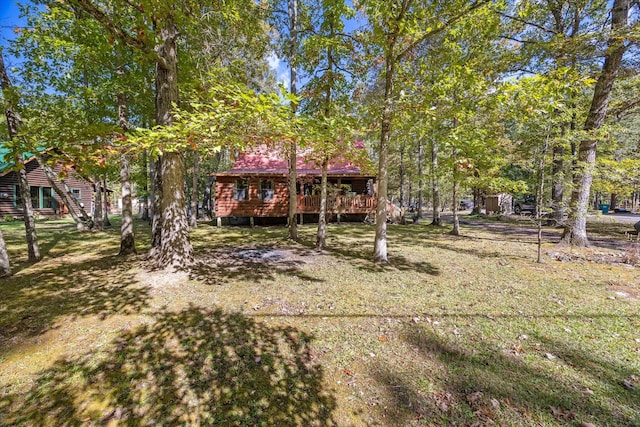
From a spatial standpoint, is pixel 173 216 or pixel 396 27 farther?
pixel 173 216

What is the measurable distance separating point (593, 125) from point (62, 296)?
1459 centimetres

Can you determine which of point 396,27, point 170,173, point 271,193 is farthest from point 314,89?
point 271,193

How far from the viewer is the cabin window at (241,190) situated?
639 inches

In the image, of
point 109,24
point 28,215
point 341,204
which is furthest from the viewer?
point 341,204

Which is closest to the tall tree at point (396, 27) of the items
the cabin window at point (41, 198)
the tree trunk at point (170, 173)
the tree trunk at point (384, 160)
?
the tree trunk at point (384, 160)

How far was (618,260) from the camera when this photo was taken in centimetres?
707

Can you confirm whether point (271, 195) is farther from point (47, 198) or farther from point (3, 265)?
point (47, 198)

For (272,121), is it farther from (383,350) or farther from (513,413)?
(513,413)

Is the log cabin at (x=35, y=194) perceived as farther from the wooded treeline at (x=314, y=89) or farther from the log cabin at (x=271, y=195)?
the wooded treeline at (x=314, y=89)

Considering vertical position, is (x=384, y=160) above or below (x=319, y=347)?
above

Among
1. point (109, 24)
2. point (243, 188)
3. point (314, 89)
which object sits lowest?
point (243, 188)

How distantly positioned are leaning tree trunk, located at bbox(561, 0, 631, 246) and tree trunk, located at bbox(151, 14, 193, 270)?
10.5 metres

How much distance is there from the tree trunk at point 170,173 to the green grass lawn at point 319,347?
573 millimetres

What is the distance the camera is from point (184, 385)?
2672 millimetres
